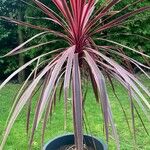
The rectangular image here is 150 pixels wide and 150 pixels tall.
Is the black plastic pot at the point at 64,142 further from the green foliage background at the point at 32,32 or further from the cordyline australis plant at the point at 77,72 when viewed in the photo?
the green foliage background at the point at 32,32

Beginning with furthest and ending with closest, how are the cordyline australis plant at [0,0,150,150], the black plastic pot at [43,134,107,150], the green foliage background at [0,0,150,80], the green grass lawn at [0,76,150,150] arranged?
the green foliage background at [0,0,150,80] < the green grass lawn at [0,76,150,150] < the black plastic pot at [43,134,107,150] < the cordyline australis plant at [0,0,150,150]

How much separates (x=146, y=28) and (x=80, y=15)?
Result: 4709 mm

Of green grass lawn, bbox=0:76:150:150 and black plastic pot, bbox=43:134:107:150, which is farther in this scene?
green grass lawn, bbox=0:76:150:150

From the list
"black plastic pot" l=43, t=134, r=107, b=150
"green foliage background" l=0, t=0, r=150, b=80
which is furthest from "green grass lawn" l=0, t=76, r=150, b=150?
"green foliage background" l=0, t=0, r=150, b=80

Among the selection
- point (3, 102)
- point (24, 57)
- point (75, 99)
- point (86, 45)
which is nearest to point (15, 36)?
point (24, 57)

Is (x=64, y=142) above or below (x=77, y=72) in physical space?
above

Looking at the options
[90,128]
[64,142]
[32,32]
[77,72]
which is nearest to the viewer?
→ [77,72]

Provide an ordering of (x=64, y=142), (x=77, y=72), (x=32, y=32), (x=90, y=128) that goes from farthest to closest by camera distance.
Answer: (x=32, y=32)
(x=90, y=128)
(x=64, y=142)
(x=77, y=72)

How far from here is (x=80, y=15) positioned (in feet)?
5.77

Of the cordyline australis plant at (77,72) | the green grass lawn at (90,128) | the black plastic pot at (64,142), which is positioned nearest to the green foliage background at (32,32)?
the green grass lawn at (90,128)

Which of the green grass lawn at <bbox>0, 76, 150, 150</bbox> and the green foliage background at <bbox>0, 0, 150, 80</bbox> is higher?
the green foliage background at <bbox>0, 0, 150, 80</bbox>

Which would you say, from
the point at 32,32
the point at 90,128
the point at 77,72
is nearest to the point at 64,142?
the point at 90,128

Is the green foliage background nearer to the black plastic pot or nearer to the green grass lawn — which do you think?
the green grass lawn

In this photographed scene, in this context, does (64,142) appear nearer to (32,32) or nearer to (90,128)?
(90,128)
